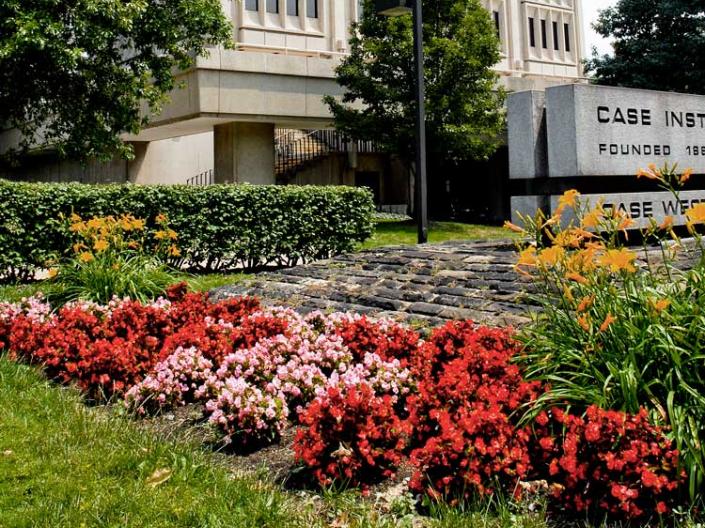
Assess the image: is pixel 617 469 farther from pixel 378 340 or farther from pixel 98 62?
pixel 98 62

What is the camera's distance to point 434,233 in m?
21.1

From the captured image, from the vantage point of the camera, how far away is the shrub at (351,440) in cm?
335

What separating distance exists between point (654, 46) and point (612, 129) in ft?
60.9

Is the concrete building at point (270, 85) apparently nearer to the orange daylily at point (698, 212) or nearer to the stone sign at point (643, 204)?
the stone sign at point (643, 204)

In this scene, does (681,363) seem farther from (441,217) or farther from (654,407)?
(441,217)

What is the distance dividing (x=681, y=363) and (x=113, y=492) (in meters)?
2.64

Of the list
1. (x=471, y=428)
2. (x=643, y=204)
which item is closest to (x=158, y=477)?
(x=471, y=428)

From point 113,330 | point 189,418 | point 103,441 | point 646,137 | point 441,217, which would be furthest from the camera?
point 441,217

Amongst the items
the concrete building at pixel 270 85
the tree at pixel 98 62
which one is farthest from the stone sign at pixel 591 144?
the concrete building at pixel 270 85

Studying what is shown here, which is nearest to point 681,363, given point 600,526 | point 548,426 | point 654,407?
point 654,407

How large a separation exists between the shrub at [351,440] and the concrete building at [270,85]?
18.0m

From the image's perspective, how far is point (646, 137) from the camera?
11.0 meters

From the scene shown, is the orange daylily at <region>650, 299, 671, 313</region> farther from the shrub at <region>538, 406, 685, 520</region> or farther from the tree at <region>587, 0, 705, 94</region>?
the tree at <region>587, 0, 705, 94</region>

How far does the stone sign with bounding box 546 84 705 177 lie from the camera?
10.2 meters
